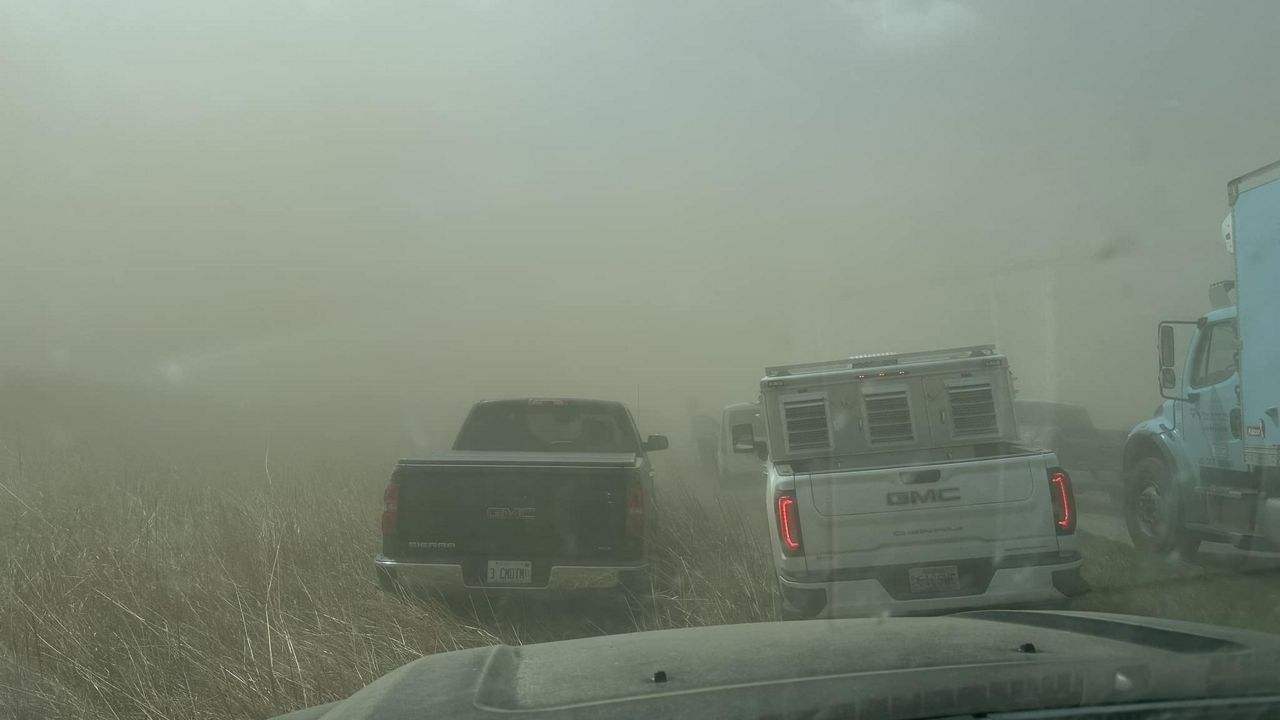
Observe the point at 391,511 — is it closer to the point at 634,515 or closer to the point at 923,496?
the point at 634,515

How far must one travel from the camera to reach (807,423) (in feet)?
34.3

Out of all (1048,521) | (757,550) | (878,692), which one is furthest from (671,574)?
(878,692)

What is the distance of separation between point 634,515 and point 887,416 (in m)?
3.64

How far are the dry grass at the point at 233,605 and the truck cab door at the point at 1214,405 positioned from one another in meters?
5.00

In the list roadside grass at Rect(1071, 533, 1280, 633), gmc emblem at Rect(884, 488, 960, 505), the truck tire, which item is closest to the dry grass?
gmc emblem at Rect(884, 488, 960, 505)

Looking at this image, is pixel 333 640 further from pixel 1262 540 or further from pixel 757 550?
pixel 1262 540

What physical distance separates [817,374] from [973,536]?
309cm

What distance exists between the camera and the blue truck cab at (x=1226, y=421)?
9508mm

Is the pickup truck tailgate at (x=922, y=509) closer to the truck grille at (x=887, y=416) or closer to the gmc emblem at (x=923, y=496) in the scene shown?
the gmc emblem at (x=923, y=496)

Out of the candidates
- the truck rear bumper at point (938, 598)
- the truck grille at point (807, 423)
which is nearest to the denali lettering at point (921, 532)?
the truck rear bumper at point (938, 598)

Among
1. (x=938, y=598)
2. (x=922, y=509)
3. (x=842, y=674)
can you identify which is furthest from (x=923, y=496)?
(x=842, y=674)

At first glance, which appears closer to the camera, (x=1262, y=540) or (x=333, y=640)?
(x=333, y=640)

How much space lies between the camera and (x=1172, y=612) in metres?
7.57

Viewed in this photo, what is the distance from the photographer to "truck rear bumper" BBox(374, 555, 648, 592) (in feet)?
25.7
